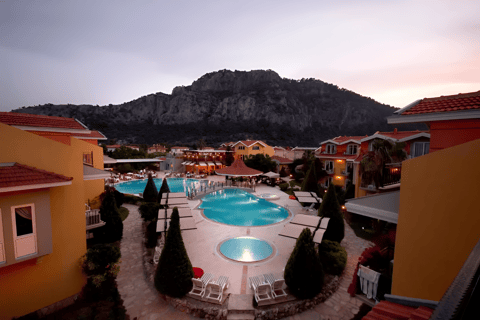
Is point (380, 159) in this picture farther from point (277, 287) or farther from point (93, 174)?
point (93, 174)

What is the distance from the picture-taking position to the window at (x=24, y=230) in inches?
219

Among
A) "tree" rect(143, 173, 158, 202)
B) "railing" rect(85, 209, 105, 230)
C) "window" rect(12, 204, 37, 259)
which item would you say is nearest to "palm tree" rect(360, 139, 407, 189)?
"window" rect(12, 204, 37, 259)

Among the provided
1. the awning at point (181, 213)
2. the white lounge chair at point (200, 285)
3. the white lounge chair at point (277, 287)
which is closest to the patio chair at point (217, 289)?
the white lounge chair at point (200, 285)

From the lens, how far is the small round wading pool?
1032 cm

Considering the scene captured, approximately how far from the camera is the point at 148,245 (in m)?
10.9

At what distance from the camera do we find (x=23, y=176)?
548 centimetres

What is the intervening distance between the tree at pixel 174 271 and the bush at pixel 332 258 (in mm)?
5815

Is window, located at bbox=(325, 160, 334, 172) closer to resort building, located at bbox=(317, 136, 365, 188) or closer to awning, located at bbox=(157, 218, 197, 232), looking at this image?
resort building, located at bbox=(317, 136, 365, 188)

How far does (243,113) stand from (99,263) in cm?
10587

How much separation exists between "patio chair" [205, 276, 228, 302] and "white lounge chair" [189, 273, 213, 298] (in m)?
0.20

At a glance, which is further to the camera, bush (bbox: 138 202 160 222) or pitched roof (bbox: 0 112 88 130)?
bush (bbox: 138 202 160 222)

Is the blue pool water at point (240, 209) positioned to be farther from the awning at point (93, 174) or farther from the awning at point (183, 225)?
the awning at point (93, 174)

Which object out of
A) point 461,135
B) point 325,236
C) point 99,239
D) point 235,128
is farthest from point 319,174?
point 235,128

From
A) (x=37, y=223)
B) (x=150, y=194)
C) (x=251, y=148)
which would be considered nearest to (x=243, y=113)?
(x=251, y=148)
